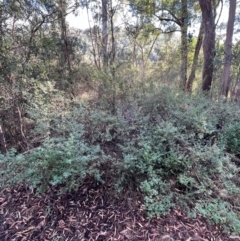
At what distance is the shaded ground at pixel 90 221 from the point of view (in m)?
1.39

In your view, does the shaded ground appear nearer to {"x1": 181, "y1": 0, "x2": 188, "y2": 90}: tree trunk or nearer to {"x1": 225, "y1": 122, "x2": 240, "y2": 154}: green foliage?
{"x1": 225, "y1": 122, "x2": 240, "y2": 154}: green foliage

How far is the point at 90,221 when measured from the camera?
150 cm

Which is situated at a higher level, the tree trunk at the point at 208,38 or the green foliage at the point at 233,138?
the tree trunk at the point at 208,38

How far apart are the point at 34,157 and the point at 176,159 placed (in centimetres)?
138

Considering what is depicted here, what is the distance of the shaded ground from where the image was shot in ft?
4.57

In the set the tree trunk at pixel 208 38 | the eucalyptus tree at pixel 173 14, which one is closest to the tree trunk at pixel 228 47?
the tree trunk at pixel 208 38

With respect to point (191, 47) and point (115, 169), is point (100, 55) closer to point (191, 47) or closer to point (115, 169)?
point (191, 47)

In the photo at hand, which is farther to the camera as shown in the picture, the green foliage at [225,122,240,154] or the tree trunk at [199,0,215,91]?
the tree trunk at [199,0,215,91]

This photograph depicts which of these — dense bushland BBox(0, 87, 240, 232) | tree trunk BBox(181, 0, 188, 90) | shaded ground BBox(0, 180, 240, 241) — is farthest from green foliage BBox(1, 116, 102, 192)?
tree trunk BBox(181, 0, 188, 90)

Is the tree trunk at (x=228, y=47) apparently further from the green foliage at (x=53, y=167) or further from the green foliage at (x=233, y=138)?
the green foliage at (x=53, y=167)

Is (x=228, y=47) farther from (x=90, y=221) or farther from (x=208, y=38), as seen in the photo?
(x=90, y=221)

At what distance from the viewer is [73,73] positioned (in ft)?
17.9

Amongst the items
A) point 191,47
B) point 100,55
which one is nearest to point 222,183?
point 100,55

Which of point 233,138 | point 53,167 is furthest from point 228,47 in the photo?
point 53,167
